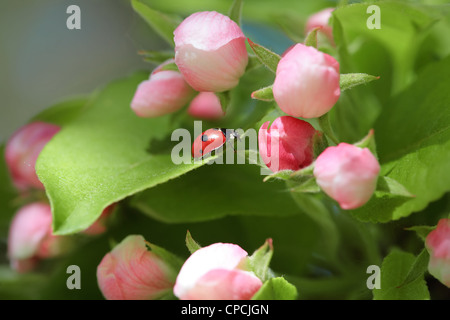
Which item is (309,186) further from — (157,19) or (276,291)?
(157,19)

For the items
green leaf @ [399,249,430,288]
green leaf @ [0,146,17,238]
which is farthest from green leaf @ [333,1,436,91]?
green leaf @ [0,146,17,238]

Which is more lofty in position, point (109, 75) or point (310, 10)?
point (310, 10)

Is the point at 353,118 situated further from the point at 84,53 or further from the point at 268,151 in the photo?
the point at 84,53

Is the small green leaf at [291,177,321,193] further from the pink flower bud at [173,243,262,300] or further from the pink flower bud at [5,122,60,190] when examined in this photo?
the pink flower bud at [5,122,60,190]

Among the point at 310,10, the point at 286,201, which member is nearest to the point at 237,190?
the point at 286,201

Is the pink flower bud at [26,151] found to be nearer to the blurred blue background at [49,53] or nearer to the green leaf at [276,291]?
the green leaf at [276,291]

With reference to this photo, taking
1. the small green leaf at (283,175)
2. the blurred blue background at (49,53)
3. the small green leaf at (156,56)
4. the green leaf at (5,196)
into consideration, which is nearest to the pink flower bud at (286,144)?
the small green leaf at (283,175)
